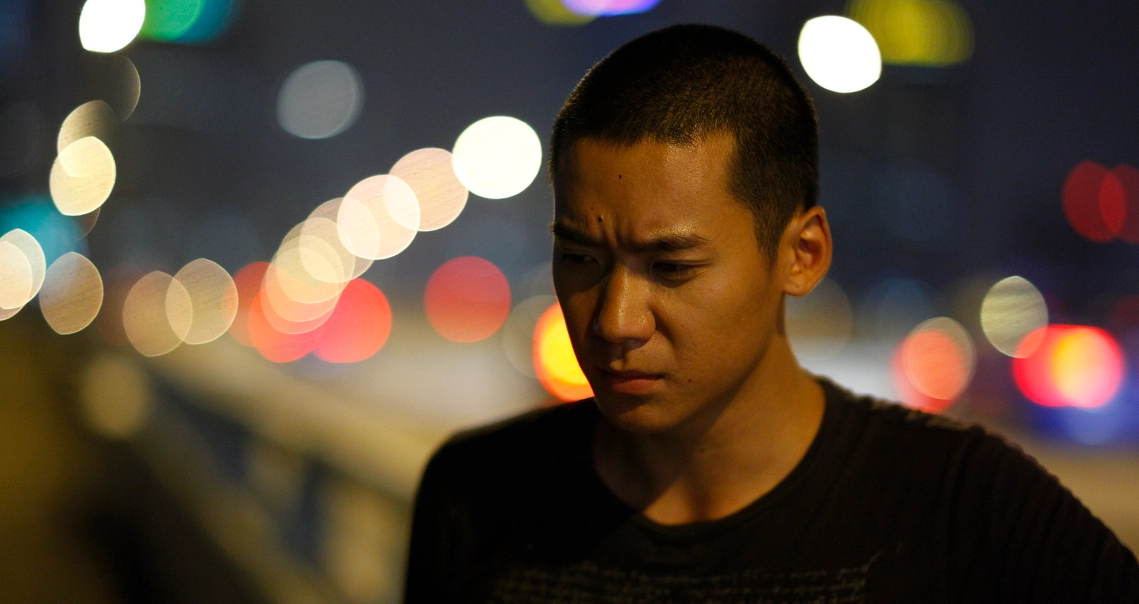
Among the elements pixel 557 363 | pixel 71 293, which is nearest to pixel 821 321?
pixel 557 363

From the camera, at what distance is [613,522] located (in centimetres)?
256

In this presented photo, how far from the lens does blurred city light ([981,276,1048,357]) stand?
7398 millimetres

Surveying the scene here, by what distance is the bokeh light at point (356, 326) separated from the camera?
3350 centimetres

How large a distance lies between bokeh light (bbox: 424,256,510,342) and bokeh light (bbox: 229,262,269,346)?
7766 millimetres

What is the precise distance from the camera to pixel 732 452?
2576 mm

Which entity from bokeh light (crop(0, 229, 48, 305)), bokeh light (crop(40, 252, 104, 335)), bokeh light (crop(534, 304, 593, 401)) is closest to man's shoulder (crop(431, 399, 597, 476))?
bokeh light (crop(534, 304, 593, 401))

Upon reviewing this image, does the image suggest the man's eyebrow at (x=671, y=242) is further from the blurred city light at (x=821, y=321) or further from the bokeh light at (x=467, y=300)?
the bokeh light at (x=467, y=300)

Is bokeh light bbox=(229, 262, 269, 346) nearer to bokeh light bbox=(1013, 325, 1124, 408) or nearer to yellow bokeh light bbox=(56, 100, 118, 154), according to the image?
yellow bokeh light bbox=(56, 100, 118, 154)

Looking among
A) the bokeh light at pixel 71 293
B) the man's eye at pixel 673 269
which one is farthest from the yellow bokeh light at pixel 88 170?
the man's eye at pixel 673 269

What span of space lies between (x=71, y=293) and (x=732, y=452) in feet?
61.2

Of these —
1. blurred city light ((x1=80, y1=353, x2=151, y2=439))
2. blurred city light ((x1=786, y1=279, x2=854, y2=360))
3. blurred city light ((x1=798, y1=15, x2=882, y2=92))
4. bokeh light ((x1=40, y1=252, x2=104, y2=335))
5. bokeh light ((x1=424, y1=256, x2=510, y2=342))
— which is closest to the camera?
blurred city light ((x1=798, y1=15, x2=882, y2=92))

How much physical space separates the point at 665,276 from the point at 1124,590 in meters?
1.23

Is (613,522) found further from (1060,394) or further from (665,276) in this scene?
(1060,394)

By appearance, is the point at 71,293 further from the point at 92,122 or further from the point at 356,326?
the point at 356,326
